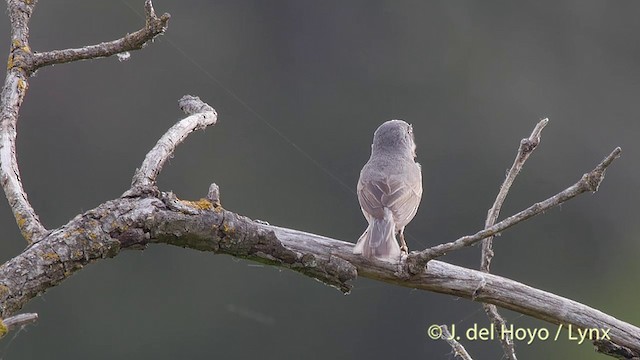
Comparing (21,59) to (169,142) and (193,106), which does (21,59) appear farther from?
(193,106)

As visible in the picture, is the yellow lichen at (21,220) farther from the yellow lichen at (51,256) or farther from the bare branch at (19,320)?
the bare branch at (19,320)

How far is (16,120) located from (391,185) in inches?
75.2

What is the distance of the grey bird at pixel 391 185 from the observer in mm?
4473

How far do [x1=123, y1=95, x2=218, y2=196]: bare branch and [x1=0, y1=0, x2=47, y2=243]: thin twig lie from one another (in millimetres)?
277

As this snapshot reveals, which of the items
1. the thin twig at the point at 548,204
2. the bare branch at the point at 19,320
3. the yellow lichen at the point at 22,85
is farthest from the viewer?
the yellow lichen at the point at 22,85

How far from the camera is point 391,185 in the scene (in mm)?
4785

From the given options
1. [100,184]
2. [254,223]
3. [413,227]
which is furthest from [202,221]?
[100,184]

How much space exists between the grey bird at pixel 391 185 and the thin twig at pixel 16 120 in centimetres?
123

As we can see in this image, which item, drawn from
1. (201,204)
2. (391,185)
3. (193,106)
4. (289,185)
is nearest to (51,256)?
(201,204)

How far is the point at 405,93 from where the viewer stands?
11672 millimetres

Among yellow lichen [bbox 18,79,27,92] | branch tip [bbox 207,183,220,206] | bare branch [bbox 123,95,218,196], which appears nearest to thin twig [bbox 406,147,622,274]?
branch tip [bbox 207,183,220,206]

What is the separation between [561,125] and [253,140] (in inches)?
127

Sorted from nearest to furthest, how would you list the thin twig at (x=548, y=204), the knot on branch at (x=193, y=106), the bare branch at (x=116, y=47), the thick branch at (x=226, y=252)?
the thick branch at (x=226, y=252) → the thin twig at (x=548, y=204) → the bare branch at (x=116, y=47) → the knot on branch at (x=193, y=106)

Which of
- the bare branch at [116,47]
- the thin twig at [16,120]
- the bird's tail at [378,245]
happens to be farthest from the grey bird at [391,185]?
the thin twig at [16,120]
